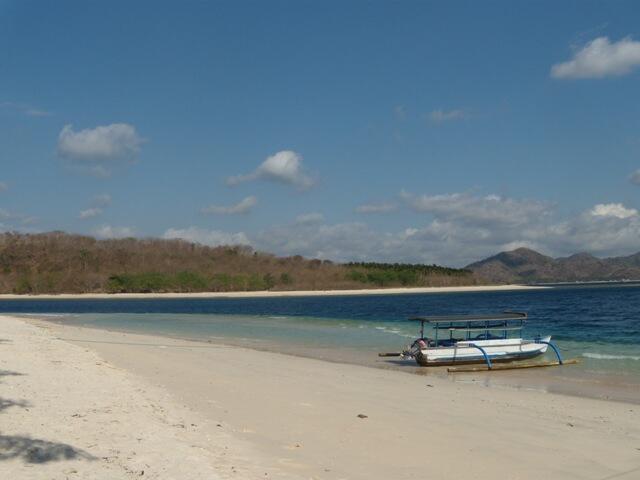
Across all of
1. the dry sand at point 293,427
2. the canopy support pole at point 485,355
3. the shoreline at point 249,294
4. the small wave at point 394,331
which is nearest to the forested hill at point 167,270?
the shoreline at point 249,294

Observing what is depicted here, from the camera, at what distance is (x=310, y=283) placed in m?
164

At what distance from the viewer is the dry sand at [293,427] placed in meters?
8.05

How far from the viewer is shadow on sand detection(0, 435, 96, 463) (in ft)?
24.3

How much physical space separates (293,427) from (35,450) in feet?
14.4

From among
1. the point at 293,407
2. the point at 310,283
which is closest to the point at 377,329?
the point at 293,407

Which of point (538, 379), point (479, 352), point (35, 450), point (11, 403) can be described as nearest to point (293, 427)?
point (35, 450)

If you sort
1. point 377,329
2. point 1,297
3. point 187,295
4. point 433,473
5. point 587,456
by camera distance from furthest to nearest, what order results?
point 187,295 → point 1,297 → point 377,329 → point 587,456 → point 433,473

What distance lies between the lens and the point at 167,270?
160000 mm

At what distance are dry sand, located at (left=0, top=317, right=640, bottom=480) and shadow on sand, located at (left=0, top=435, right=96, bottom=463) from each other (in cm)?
4

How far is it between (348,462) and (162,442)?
102 inches

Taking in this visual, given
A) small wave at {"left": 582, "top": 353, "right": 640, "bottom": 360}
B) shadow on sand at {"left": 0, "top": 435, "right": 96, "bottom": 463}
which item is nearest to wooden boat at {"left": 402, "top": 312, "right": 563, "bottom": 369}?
small wave at {"left": 582, "top": 353, "right": 640, "bottom": 360}

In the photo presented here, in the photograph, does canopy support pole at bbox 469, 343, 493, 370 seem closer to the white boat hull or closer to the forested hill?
the white boat hull

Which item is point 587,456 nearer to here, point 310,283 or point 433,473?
point 433,473

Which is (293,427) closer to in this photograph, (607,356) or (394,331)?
(607,356)
